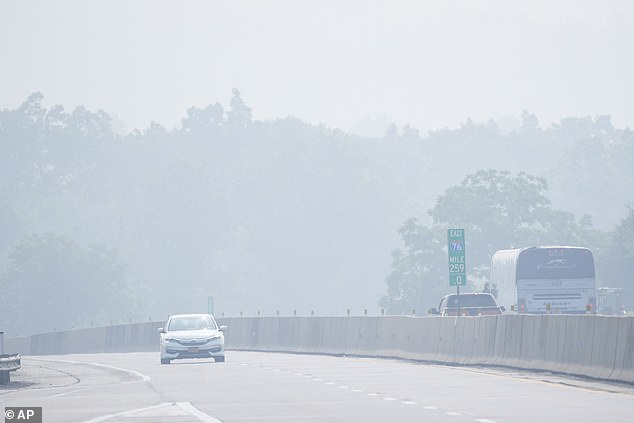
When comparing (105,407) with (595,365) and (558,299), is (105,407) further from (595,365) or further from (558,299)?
→ (558,299)

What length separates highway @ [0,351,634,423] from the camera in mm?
21703

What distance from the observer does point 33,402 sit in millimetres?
27000

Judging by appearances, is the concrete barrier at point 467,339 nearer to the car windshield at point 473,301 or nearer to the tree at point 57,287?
the car windshield at point 473,301

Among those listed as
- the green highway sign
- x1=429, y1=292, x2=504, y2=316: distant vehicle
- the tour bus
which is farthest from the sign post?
the tour bus

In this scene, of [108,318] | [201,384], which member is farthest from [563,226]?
[201,384]

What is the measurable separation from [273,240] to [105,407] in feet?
570

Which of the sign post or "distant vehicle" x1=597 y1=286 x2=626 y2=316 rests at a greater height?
the sign post

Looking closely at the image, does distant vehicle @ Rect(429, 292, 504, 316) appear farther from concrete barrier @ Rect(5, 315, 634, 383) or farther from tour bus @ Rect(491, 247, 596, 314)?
tour bus @ Rect(491, 247, 596, 314)

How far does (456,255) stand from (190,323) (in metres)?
8.35

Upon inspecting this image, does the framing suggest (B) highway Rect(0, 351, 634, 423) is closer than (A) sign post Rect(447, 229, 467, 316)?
Yes

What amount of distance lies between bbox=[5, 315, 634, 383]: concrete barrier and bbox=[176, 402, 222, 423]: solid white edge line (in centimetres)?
659

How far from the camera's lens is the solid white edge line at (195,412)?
21.5 m

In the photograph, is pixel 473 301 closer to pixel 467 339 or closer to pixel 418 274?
pixel 467 339

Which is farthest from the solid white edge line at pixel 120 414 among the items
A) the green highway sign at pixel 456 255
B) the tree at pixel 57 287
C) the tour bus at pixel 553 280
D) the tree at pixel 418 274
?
the tree at pixel 57 287
